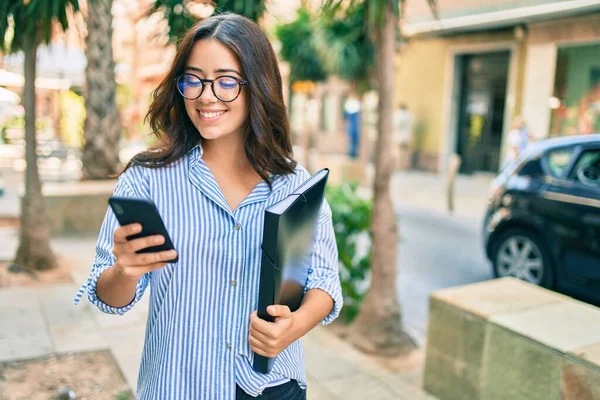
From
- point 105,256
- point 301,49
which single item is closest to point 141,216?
point 105,256

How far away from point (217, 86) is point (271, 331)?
24.8 inches

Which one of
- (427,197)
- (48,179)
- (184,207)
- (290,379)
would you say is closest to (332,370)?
(290,379)

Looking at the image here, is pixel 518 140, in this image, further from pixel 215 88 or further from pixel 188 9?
pixel 215 88

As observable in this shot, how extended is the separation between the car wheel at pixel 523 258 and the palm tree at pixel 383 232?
6.62 feet

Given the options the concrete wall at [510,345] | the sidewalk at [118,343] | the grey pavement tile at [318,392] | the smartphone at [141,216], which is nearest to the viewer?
the smartphone at [141,216]

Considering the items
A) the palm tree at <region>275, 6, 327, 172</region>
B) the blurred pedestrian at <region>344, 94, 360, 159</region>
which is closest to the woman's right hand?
the palm tree at <region>275, 6, 327, 172</region>

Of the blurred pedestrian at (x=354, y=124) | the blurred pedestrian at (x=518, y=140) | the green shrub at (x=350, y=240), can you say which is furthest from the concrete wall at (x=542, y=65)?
the green shrub at (x=350, y=240)

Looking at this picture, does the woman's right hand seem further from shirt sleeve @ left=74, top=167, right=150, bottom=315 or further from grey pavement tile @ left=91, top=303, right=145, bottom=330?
grey pavement tile @ left=91, top=303, right=145, bottom=330

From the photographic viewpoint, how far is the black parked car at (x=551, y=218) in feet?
17.7

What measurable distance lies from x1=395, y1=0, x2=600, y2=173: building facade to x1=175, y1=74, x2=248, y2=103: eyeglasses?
461 inches

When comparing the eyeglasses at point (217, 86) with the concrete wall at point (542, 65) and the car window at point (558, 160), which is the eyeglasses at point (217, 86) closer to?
the car window at point (558, 160)

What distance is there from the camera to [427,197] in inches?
517

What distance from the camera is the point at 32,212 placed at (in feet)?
18.9

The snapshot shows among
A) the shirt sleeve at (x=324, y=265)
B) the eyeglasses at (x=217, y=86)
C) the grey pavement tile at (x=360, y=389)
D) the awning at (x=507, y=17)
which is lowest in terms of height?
the grey pavement tile at (x=360, y=389)
